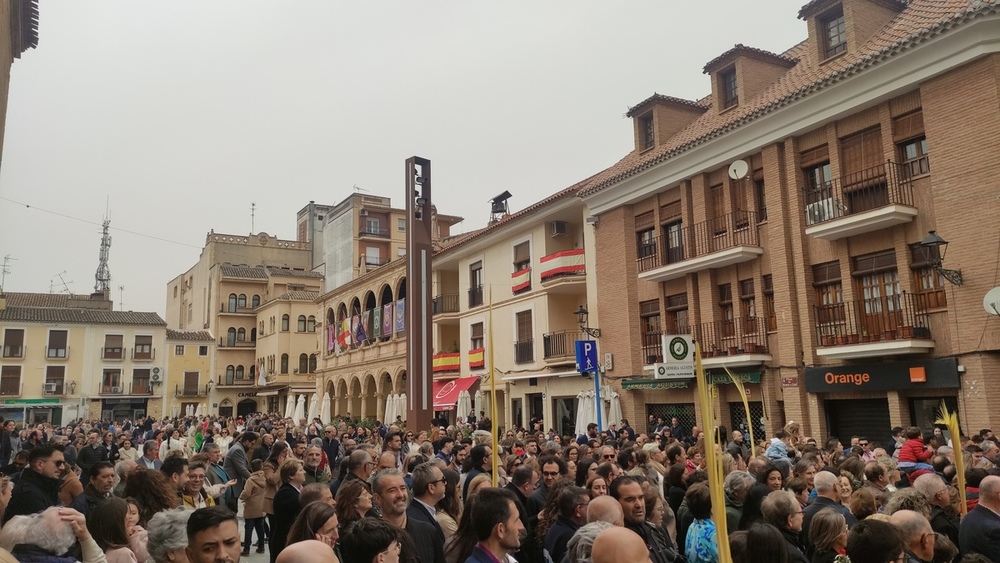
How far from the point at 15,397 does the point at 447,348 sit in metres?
35.6

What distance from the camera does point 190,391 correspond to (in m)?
59.9

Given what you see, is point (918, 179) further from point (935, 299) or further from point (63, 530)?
point (63, 530)

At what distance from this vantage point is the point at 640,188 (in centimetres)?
2322

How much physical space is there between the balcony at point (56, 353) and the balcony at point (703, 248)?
4749 cm

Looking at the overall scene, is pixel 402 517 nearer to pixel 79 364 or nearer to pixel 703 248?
pixel 703 248

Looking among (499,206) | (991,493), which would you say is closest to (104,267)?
(499,206)

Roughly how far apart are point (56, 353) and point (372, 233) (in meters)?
24.7

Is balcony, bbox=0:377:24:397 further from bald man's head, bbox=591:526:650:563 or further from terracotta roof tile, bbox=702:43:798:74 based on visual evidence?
bald man's head, bbox=591:526:650:563

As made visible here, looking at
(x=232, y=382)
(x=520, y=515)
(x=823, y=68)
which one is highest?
(x=823, y=68)

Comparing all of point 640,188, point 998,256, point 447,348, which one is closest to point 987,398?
point 998,256

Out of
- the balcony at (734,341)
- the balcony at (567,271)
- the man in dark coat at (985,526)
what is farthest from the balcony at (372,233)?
the man in dark coat at (985,526)

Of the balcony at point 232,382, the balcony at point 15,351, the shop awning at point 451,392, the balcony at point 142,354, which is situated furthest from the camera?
the balcony at point 232,382

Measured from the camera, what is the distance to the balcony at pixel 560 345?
26.0 metres

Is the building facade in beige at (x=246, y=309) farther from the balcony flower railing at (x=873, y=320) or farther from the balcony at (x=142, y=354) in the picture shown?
the balcony flower railing at (x=873, y=320)
